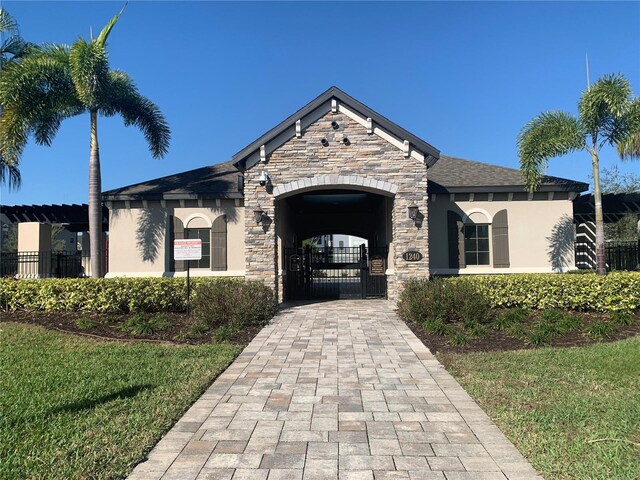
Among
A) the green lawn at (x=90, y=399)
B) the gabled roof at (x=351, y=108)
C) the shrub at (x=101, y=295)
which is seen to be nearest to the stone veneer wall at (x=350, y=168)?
the gabled roof at (x=351, y=108)

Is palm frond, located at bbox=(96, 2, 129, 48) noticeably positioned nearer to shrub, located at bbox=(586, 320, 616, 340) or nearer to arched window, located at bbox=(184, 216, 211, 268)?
arched window, located at bbox=(184, 216, 211, 268)

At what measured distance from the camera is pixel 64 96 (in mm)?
14328

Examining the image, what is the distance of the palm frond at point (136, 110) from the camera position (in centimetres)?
1523

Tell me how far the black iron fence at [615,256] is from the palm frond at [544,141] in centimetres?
518

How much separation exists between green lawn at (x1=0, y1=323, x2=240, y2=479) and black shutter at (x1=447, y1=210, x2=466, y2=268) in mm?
9624

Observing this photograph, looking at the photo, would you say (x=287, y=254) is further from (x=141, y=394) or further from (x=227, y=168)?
(x=141, y=394)

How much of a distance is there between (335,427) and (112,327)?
778 centimetres

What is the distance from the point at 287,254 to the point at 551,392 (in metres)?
10.9

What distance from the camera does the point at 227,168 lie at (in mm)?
19641

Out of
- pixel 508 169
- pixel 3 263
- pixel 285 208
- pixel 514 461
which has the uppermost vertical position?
pixel 508 169

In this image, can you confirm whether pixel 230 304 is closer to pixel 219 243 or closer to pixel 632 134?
pixel 219 243

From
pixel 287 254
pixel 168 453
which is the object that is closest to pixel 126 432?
pixel 168 453

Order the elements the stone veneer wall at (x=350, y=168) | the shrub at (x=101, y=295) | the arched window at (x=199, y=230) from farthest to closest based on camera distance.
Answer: the arched window at (x=199, y=230) < the stone veneer wall at (x=350, y=168) < the shrub at (x=101, y=295)

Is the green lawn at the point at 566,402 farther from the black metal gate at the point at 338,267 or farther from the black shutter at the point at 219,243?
the black shutter at the point at 219,243
